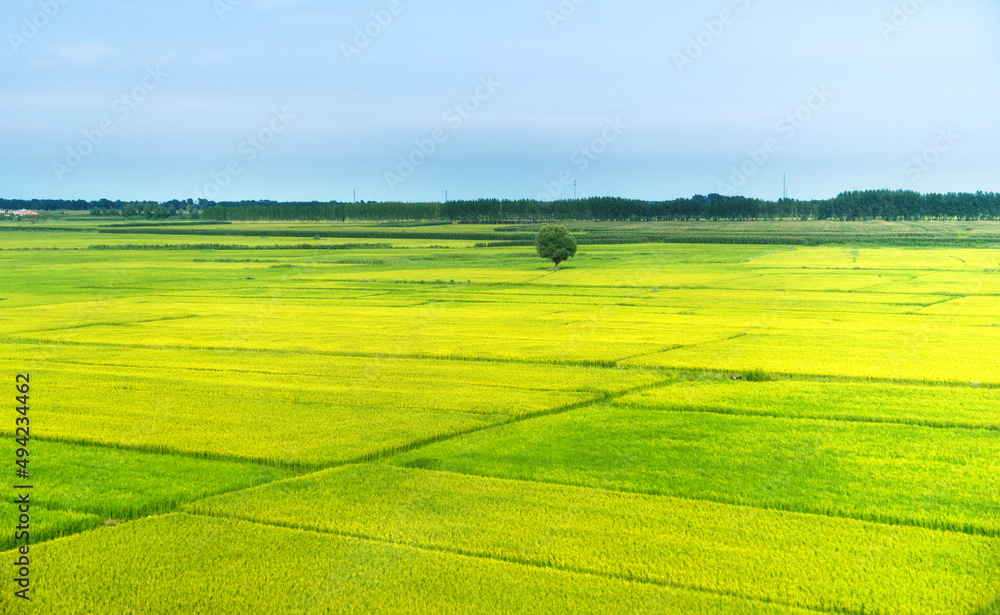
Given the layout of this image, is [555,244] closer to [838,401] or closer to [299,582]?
[838,401]

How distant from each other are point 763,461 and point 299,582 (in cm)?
877

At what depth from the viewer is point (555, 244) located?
77.0 meters

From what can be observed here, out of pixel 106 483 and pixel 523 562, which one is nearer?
pixel 523 562

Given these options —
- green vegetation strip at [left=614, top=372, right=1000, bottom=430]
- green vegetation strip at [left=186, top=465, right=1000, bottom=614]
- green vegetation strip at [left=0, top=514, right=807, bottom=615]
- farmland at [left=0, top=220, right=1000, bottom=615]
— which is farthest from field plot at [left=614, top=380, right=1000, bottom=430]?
green vegetation strip at [left=0, top=514, right=807, bottom=615]

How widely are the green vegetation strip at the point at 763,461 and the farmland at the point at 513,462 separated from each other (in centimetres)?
7

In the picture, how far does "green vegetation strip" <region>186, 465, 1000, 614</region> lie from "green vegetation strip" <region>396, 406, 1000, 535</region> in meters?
0.66

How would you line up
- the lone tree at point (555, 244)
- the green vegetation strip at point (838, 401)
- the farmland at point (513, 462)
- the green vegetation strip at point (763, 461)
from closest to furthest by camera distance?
the farmland at point (513, 462)
the green vegetation strip at point (763, 461)
the green vegetation strip at point (838, 401)
the lone tree at point (555, 244)

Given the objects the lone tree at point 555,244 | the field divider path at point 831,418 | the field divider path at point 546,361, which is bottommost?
the field divider path at point 831,418

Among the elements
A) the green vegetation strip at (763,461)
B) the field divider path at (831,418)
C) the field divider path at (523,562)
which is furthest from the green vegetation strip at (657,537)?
the field divider path at (831,418)

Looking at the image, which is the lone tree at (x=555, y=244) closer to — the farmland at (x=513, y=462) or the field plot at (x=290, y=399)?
the farmland at (x=513, y=462)

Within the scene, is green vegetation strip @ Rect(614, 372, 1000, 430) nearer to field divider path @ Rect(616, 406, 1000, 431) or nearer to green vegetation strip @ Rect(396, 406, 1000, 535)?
field divider path @ Rect(616, 406, 1000, 431)

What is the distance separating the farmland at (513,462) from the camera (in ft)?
35.2

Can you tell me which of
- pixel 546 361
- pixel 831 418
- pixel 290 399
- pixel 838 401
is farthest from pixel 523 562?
pixel 546 361

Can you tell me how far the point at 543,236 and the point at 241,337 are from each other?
45799 millimetres
